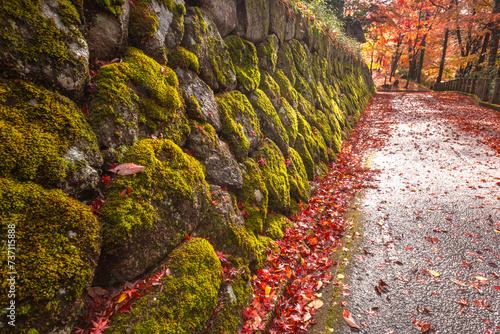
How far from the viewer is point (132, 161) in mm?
2199

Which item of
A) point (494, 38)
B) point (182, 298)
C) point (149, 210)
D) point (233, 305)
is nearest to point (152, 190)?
point (149, 210)

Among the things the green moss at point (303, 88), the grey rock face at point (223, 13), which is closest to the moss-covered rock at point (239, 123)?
the grey rock face at point (223, 13)

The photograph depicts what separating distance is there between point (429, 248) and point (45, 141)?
15.5 feet

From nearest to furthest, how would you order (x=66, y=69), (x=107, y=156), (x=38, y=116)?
(x=38, y=116) < (x=66, y=69) < (x=107, y=156)

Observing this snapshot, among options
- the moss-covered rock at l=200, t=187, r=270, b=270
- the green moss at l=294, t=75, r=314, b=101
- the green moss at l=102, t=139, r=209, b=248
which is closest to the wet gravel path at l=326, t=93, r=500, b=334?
the moss-covered rock at l=200, t=187, r=270, b=270

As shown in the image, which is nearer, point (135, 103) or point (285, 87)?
point (135, 103)

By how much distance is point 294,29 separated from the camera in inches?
275

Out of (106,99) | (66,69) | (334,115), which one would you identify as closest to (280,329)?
(106,99)

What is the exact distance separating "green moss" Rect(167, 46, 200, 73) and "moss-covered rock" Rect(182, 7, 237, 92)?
0.16m

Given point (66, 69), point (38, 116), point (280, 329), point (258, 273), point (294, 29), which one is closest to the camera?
point (38, 116)

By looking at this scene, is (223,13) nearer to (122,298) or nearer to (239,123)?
(239,123)

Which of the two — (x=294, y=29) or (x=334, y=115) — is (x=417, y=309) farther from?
(x=334, y=115)

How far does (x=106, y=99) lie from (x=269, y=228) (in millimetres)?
2684

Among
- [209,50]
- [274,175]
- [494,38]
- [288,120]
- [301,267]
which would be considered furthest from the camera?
[494,38]
